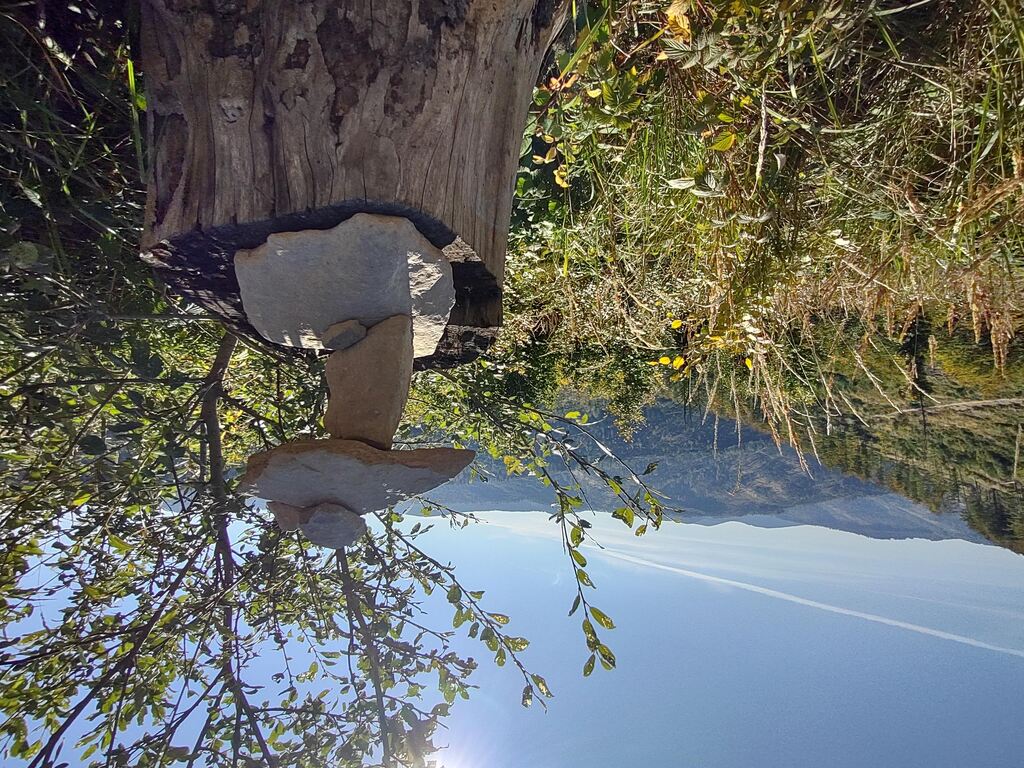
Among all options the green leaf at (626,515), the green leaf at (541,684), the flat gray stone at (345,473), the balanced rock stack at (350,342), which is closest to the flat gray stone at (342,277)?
the balanced rock stack at (350,342)

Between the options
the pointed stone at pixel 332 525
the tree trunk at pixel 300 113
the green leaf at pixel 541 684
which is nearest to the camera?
the tree trunk at pixel 300 113

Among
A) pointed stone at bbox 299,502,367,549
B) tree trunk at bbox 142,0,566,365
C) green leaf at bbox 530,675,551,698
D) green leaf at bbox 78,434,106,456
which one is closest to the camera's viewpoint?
tree trunk at bbox 142,0,566,365

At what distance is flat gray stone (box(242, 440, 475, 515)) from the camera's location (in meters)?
0.75

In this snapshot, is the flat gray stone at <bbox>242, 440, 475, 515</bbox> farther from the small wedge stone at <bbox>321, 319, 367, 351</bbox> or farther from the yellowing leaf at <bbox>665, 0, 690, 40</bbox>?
the yellowing leaf at <bbox>665, 0, 690, 40</bbox>

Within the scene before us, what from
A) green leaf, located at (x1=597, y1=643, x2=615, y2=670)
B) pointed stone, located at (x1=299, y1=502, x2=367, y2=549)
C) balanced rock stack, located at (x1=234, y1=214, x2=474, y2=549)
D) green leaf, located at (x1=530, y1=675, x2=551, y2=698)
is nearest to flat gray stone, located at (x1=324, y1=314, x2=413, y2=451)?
balanced rock stack, located at (x1=234, y1=214, x2=474, y2=549)

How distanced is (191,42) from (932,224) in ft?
4.83

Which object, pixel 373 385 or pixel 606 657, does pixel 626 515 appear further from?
pixel 373 385

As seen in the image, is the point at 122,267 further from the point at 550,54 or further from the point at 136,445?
the point at 550,54

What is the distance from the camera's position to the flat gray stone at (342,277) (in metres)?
0.71

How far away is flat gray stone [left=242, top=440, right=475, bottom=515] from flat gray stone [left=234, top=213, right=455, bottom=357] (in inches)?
7.6

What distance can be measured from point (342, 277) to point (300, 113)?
7.9 inches

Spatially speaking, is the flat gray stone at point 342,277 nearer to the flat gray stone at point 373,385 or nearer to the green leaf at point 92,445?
the flat gray stone at point 373,385

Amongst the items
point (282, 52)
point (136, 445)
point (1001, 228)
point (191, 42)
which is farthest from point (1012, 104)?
point (136, 445)

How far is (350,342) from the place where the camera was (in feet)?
2.83
